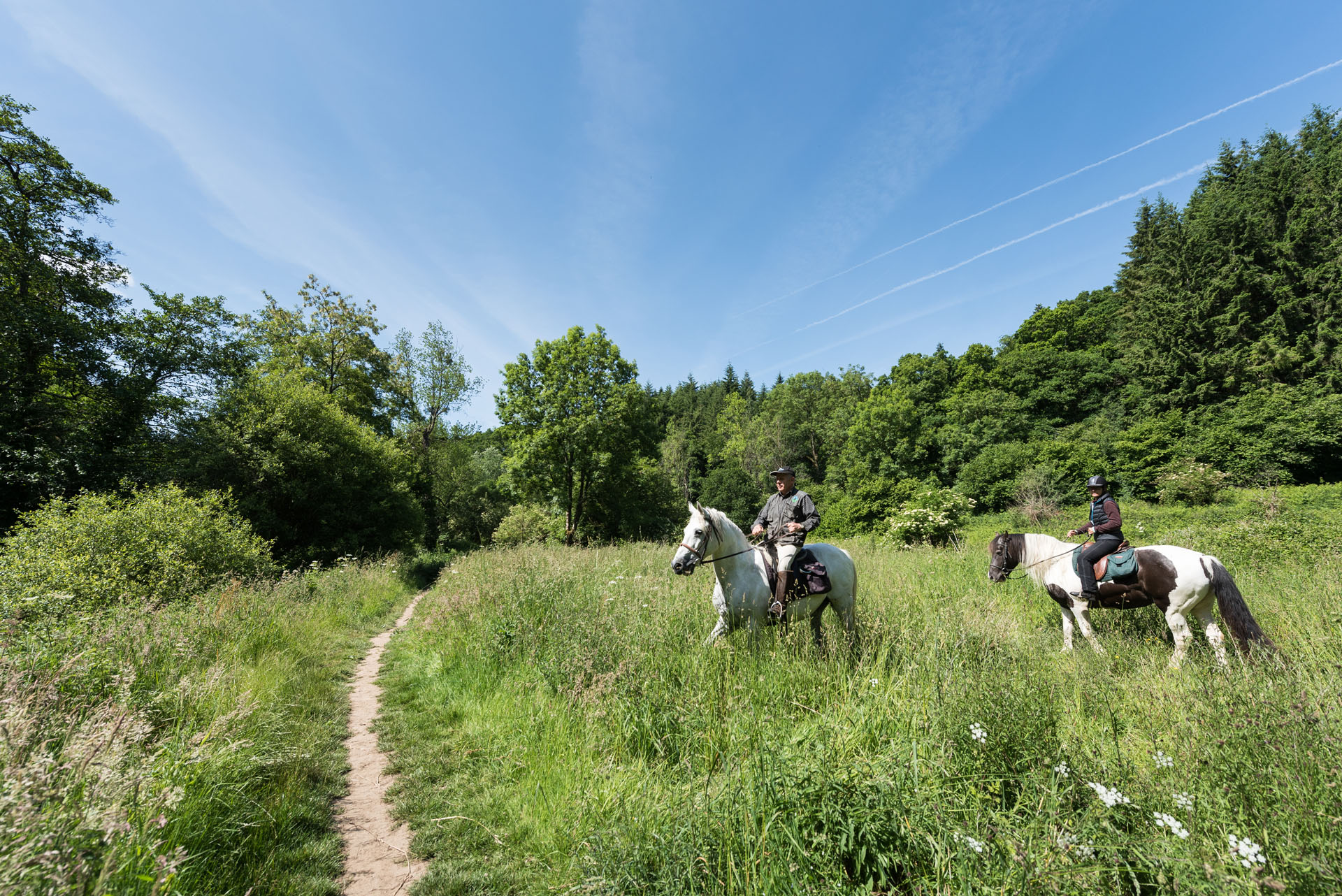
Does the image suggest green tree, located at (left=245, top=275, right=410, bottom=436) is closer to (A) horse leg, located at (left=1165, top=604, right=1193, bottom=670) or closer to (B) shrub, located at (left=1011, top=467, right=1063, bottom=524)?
(A) horse leg, located at (left=1165, top=604, right=1193, bottom=670)

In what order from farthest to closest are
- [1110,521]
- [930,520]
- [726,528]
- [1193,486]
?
[1193,486]
[930,520]
[1110,521]
[726,528]

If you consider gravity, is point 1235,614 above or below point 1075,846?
below

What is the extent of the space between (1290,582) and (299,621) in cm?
1633

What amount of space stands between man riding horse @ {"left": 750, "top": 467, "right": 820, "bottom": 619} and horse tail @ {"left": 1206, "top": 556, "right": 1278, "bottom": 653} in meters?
4.93

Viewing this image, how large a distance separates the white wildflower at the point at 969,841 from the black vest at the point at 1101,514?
6.44m

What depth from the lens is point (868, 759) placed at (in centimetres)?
259

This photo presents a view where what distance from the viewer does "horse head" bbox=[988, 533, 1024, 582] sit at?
7375 millimetres

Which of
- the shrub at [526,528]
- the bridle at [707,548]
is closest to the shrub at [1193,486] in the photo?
the bridle at [707,548]

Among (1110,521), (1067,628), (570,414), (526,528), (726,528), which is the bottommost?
(1067,628)

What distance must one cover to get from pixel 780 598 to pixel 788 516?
3.53 feet

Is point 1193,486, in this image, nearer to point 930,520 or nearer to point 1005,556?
point 930,520

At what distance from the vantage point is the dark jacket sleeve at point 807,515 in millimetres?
5523

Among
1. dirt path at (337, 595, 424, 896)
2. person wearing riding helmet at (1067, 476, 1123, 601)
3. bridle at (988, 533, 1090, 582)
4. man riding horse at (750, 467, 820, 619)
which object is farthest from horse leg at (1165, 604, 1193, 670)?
dirt path at (337, 595, 424, 896)

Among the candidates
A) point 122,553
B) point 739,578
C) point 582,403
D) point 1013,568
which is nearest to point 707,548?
point 739,578
